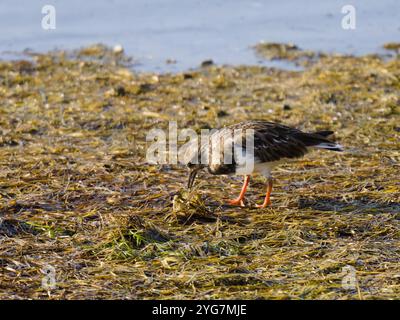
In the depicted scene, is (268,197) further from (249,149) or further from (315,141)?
→ (315,141)

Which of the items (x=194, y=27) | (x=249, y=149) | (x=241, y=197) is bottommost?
(x=241, y=197)

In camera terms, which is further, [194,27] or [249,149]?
[194,27]

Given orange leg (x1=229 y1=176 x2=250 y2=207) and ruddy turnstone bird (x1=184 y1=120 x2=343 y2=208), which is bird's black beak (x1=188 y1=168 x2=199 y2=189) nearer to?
ruddy turnstone bird (x1=184 y1=120 x2=343 y2=208)

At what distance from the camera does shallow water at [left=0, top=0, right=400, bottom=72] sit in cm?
1085

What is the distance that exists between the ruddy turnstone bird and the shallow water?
162 inches

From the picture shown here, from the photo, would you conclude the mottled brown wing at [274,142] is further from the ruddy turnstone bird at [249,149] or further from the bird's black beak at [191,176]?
the bird's black beak at [191,176]

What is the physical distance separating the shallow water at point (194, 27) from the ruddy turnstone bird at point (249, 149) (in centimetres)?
411

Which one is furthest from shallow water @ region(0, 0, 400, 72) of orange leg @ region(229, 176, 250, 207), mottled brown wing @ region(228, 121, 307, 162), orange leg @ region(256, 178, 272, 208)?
orange leg @ region(256, 178, 272, 208)

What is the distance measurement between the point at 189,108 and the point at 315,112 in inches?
52.2

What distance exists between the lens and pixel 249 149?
604 cm

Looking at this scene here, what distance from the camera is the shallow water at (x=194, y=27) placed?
10.9m

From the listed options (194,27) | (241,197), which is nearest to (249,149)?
(241,197)

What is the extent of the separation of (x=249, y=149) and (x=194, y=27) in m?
5.84
